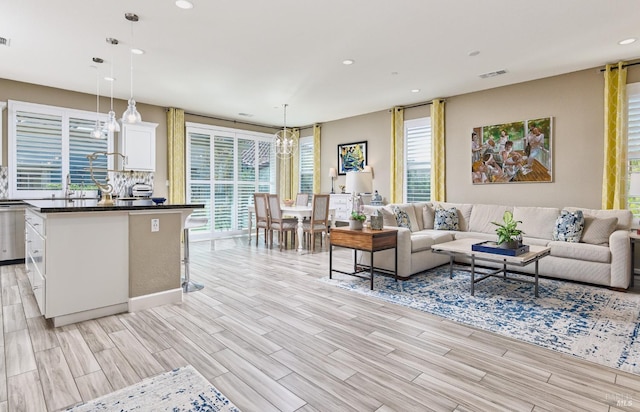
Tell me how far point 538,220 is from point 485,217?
731 millimetres

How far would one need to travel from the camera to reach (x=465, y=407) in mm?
1811

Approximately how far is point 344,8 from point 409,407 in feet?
10.8

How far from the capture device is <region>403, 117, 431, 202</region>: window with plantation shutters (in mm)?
6742

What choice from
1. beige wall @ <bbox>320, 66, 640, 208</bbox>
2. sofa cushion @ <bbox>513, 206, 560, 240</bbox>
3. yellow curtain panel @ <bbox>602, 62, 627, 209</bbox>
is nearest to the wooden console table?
sofa cushion @ <bbox>513, 206, 560, 240</bbox>

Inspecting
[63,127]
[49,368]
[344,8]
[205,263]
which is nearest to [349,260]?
[205,263]

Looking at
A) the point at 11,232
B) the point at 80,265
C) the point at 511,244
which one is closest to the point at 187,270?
the point at 80,265

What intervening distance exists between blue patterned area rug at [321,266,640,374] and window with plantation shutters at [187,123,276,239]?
4698 mm

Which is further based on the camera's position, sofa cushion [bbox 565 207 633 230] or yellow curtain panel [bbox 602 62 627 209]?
yellow curtain panel [bbox 602 62 627 209]

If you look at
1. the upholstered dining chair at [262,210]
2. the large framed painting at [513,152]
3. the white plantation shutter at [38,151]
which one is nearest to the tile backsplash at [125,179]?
the white plantation shutter at [38,151]

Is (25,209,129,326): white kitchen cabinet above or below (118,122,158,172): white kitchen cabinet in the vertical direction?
below

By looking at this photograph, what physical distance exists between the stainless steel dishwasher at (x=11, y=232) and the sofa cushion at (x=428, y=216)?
615cm

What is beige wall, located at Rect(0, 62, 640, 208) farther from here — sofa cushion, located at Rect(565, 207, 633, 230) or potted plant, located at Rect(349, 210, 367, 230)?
potted plant, located at Rect(349, 210, 367, 230)

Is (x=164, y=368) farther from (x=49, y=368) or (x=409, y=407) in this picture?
(x=409, y=407)

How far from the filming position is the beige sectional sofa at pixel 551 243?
3.91 metres
